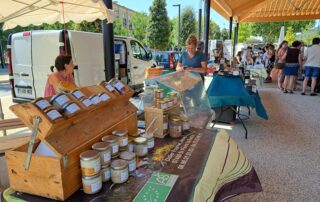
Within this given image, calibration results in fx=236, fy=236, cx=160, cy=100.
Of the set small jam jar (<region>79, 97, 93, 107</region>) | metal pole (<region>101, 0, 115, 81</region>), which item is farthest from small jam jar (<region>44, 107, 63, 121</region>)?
metal pole (<region>101, 0, 115, 81</region>)

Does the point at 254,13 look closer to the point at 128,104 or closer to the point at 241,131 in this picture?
the point at 241,131

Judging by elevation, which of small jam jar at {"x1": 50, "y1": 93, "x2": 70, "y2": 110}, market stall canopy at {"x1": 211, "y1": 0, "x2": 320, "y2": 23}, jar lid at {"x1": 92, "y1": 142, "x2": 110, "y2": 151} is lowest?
jar lid at {"x1": 92, "y1": 142, "x2": 110, "y2": 151}

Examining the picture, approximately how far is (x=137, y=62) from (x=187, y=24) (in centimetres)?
2235

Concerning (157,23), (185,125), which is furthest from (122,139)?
(157,23)

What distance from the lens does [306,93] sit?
7086 millimetres

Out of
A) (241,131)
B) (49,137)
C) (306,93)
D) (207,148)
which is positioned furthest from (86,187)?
(306,93)

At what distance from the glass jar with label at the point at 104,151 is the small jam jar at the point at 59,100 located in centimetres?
25

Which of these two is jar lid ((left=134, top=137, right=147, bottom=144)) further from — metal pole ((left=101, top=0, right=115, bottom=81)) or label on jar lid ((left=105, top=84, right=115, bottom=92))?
metal pole ((left=101, top=0, right=115, bottom=81))

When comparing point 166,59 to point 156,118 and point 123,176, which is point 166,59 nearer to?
point 156,118

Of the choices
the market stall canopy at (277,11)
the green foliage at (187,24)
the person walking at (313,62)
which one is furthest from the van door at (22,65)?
the green foliage at (187,24)

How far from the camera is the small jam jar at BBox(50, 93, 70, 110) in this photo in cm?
107

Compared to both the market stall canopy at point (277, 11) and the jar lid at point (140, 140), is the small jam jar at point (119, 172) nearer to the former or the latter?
the jar lid at point (140, 140)

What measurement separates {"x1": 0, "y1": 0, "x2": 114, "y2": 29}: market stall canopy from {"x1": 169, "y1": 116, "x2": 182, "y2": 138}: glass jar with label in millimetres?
1939

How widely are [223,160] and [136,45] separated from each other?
20.1ft
